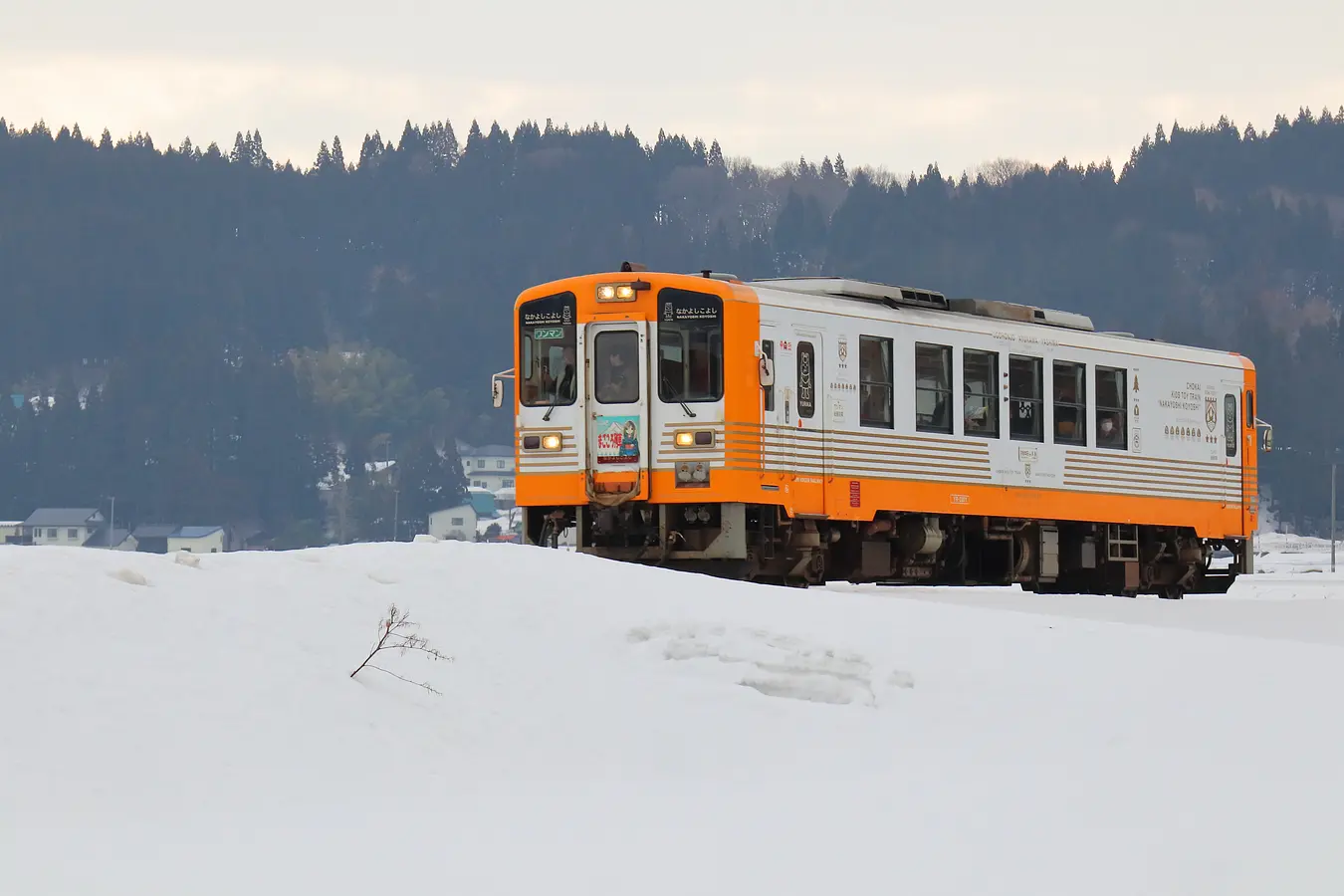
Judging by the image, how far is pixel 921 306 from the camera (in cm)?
2659

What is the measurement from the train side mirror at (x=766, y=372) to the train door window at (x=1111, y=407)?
22.3 feet

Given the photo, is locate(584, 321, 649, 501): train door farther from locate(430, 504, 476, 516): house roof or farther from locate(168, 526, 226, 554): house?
locate(430, 504, 476, 516): house roof

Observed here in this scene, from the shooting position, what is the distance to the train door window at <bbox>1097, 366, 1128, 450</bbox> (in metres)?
28.9

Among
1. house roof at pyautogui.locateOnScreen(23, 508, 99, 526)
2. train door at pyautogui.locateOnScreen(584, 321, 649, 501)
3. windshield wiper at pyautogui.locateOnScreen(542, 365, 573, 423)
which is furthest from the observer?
house roof at pyautogui.locateOnScreen(23, 508, 99, 526)

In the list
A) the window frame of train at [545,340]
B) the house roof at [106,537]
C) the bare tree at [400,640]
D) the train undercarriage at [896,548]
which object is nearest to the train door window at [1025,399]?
the train undercarriage at [896,548]

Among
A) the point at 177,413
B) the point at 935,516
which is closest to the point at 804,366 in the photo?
the point at 935,516

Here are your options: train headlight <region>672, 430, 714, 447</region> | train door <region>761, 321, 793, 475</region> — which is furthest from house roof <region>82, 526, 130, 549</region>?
train door <region>761, 321, 793, 475</region>

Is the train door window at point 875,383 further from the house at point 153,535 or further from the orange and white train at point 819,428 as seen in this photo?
the house at point 153,535

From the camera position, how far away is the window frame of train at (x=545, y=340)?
80.7 feet

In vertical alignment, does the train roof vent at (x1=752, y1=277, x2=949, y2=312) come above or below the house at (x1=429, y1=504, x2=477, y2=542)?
above

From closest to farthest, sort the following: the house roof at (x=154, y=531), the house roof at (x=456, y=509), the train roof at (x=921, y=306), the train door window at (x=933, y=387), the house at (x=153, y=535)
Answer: the train roof at (x=921, y=306) → the train door window at (x=933, y=387) → the house roof at (x=154, y=531) → the house at (x=153, y=535) → the house roof at (x=456, y=509)

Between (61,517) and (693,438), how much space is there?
563ft

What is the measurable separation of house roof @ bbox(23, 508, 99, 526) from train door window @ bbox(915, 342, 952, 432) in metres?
167

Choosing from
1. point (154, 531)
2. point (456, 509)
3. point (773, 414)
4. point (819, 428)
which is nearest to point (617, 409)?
point (773, 414)
